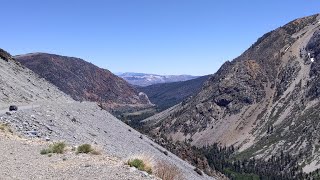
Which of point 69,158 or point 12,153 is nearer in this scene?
point 69,158

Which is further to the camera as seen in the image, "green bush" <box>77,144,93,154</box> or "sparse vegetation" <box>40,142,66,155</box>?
"sparse vegetation" <box>40,142,66,155</box>

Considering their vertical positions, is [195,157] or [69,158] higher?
[69,158]

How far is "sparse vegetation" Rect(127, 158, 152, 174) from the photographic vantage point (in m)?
18.6

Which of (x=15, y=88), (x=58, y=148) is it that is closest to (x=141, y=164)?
(x=58, y=148)

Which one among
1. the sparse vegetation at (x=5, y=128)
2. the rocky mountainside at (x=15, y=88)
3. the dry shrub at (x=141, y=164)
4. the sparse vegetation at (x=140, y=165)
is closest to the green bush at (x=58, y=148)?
the dry shrub at (x=141, y=164)

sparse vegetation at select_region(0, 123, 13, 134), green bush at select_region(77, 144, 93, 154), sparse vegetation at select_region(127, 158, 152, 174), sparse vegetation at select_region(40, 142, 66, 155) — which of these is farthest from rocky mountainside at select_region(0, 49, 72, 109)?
sparse vegetation at select_region(127, 158, 152, 174)

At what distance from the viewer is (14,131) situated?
32.5m

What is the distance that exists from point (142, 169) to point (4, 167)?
22.2ft

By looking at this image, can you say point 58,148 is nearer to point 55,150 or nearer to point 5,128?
point 55,150

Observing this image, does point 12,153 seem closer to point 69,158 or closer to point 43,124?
point 69,158

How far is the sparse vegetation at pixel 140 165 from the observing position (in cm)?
1859

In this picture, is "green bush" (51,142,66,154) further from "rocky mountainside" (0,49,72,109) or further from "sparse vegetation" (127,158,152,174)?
"rocky mountainside" (0,49,72,109)

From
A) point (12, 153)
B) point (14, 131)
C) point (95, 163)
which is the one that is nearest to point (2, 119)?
point (14, 131)

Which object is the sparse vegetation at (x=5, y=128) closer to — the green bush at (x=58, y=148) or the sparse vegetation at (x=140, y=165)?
the green bush at (x=58, y=148)
